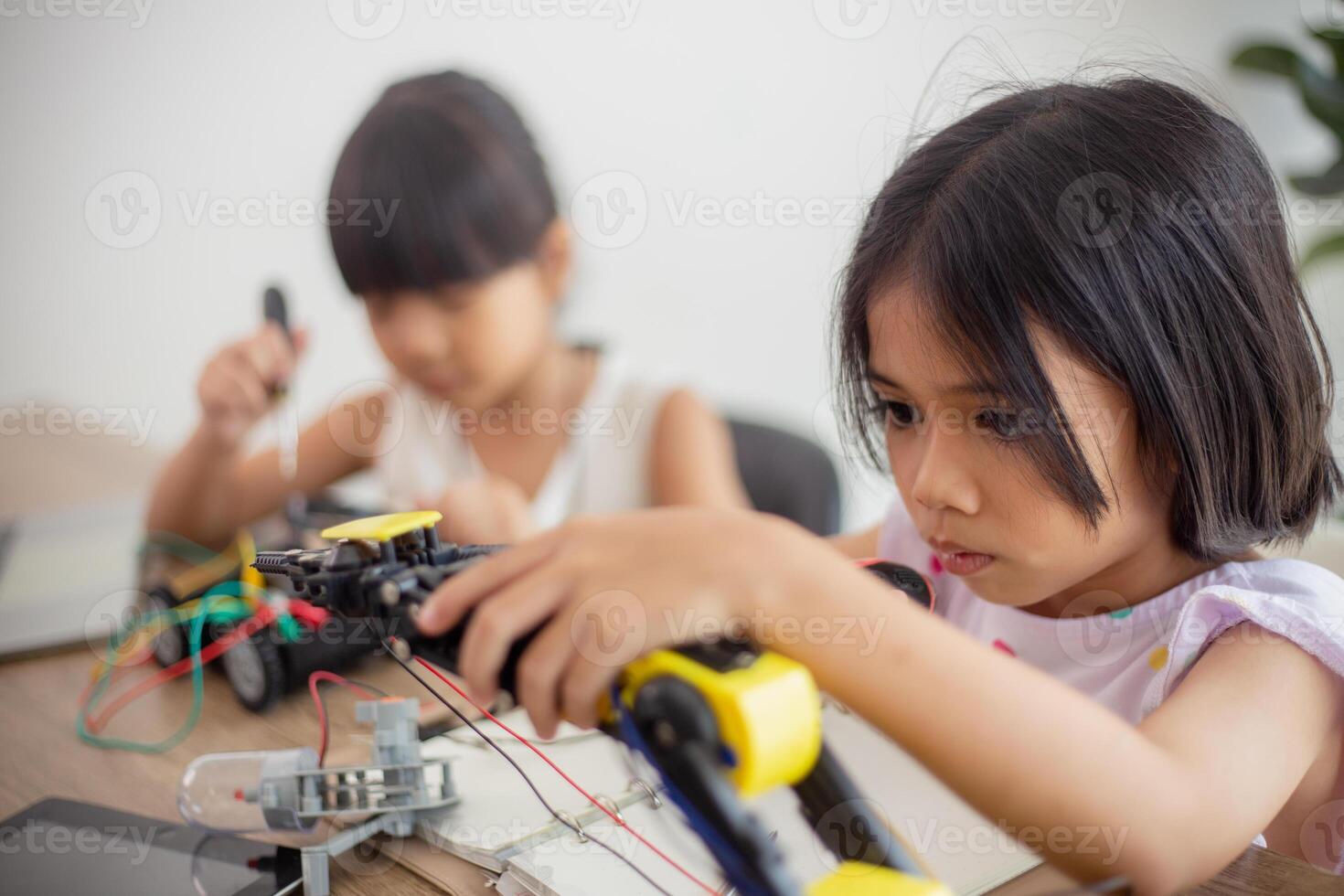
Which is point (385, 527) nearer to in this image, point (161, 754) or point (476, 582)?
point (476, 582)

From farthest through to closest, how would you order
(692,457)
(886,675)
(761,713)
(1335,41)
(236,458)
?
(1335,41) < (236,458) < (692,457) < (886,675) < (761,713)

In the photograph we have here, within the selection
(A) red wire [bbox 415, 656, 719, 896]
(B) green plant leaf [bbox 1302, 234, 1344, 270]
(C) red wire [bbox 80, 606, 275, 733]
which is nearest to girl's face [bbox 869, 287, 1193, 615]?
(A) red wire [bbox 415, 656, 719, 896]

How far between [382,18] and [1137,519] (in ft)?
5.30

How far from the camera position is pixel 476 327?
115 cm

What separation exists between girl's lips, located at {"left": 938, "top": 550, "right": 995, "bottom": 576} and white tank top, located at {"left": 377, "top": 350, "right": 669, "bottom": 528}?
645mm

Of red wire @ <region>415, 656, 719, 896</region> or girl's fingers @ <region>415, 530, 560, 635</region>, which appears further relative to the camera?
red wire @ <region>415, 656, 719, 896</region>

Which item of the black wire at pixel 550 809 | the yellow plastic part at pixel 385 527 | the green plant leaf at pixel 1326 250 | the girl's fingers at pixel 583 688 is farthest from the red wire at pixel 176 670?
the green plant leaf at pixel 1326 250

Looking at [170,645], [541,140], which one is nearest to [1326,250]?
[541,140]

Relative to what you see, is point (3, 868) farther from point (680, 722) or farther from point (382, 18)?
point (382, 18)

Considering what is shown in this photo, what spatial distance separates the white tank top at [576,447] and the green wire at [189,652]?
1.38ft

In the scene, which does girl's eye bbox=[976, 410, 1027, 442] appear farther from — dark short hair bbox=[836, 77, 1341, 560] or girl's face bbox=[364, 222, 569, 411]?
girl's face bbox=[364, 222, 569, 411]

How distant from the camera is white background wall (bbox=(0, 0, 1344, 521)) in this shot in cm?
162

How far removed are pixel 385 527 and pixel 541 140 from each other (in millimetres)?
990

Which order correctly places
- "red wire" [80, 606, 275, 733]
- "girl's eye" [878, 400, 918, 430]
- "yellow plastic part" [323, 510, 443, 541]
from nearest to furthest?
"yellow plastic part" [323, 510, 443, 541], "girl's eye" [878, 400, 918, 430], "red wire" [80, 606, 275, 733]
